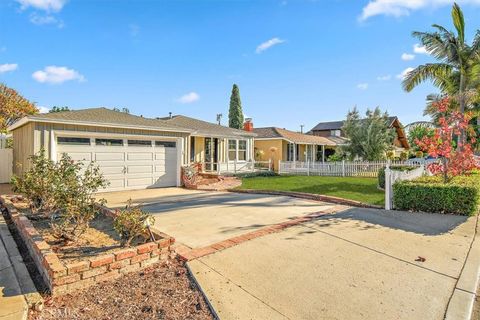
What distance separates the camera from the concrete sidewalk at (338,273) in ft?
10.1

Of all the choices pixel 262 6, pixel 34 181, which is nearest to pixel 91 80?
pixel 262 6

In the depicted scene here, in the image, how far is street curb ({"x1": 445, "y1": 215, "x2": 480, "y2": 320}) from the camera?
3.04 metres

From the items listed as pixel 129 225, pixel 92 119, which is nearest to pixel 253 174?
pixel 92 119

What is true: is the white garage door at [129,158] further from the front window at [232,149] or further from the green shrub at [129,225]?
the green shrub at [129,225]

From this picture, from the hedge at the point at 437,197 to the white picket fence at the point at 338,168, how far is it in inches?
367

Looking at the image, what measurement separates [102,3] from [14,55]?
9.07 meters

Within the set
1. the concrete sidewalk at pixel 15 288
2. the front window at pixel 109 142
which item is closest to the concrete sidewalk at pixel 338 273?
the concrete sidewalk at pixel 15 288

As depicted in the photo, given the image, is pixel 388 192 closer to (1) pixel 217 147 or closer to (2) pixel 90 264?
(2) pixel 90 264

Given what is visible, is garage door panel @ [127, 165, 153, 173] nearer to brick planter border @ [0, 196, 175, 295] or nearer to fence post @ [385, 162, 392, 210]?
brick planter border @ [0, 196, 175, 295]

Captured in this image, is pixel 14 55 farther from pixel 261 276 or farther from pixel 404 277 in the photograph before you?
pixel 404 277

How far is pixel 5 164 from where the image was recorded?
14055 mm

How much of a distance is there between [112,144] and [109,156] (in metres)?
0.52

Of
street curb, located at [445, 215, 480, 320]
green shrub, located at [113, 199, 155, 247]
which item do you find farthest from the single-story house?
A: street curb, located at [445, 215, 480, 320]

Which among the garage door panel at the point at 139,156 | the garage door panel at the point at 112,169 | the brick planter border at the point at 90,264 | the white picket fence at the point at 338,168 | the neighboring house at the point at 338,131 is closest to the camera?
the brick planter border at the point at 90,264
